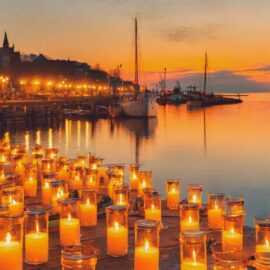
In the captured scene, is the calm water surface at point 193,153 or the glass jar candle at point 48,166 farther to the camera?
the calm water surface at point 193,153

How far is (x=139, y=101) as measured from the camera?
80.4 metres

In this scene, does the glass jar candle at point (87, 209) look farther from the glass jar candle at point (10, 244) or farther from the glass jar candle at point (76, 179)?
the glass jar candle at point (76, 179)

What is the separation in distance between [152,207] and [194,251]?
254cm

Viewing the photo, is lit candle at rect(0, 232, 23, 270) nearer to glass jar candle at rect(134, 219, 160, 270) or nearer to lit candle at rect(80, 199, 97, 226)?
glass jar candle at rect(134, 219, 160, 270)

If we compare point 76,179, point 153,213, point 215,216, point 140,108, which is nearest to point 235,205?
point 215,216

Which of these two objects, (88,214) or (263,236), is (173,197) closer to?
(88,214)

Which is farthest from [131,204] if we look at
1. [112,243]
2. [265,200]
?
[265,200]

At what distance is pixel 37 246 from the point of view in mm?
5262

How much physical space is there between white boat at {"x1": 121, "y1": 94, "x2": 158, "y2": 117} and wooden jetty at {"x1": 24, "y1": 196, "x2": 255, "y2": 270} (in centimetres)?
7235

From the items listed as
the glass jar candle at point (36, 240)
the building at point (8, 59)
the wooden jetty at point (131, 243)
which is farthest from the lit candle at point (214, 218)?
the building at point (8, 59)

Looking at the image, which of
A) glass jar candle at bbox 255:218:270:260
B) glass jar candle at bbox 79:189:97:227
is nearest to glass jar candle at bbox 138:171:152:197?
glass jar candle at bbox 79:189:97:227

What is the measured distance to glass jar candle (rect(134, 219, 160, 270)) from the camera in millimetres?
4617

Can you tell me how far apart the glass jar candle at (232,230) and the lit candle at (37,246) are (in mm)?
1879

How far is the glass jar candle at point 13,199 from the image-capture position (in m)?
6.72
